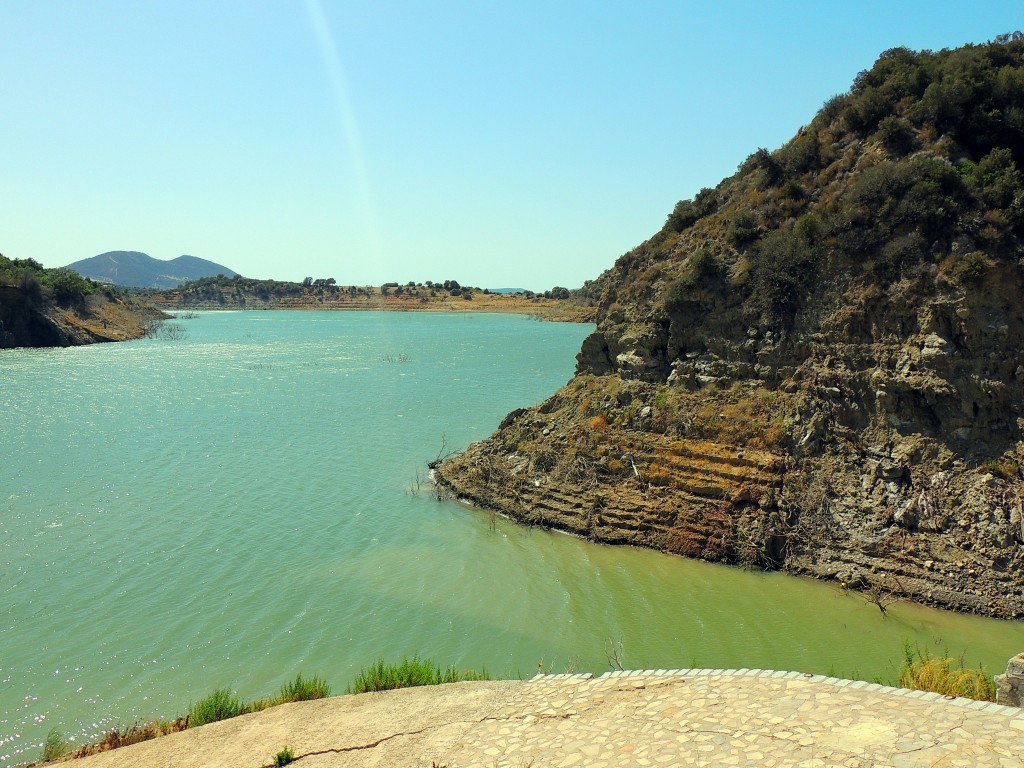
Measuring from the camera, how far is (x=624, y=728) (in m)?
8.26

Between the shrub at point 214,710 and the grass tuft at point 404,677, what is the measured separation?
1.74m

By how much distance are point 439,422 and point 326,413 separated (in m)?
7.24

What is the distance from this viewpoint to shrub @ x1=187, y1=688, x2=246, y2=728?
10298mm

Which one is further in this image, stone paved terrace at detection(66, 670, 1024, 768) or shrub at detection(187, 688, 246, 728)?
shrub at detection(187, 688, 246, 728)

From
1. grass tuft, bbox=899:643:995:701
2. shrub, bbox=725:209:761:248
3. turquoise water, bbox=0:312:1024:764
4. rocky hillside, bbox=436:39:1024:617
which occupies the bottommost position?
turquoise water, bbox=0:312:1024:764

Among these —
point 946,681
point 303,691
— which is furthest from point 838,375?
point 303,691

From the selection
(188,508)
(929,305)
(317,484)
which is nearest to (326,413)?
(317,484)

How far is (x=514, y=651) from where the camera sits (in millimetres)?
13086

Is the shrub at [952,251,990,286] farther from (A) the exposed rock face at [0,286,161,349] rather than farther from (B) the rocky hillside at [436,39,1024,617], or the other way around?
(A) the exposed rock face at [0,286,161,349]

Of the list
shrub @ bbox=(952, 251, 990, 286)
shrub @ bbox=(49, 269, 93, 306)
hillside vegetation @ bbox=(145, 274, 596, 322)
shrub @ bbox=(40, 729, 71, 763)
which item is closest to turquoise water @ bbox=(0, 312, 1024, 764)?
shrub @ bbox=(40, 729, 71, 763)

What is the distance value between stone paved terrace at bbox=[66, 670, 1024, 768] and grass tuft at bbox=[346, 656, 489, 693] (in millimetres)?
512

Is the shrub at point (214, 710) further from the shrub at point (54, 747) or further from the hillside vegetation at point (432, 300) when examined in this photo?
the hillside vegetation at point (432, 300)

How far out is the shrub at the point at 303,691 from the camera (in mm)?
10945

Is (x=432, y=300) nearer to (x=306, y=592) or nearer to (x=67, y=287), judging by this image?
(x=67, y=287)
